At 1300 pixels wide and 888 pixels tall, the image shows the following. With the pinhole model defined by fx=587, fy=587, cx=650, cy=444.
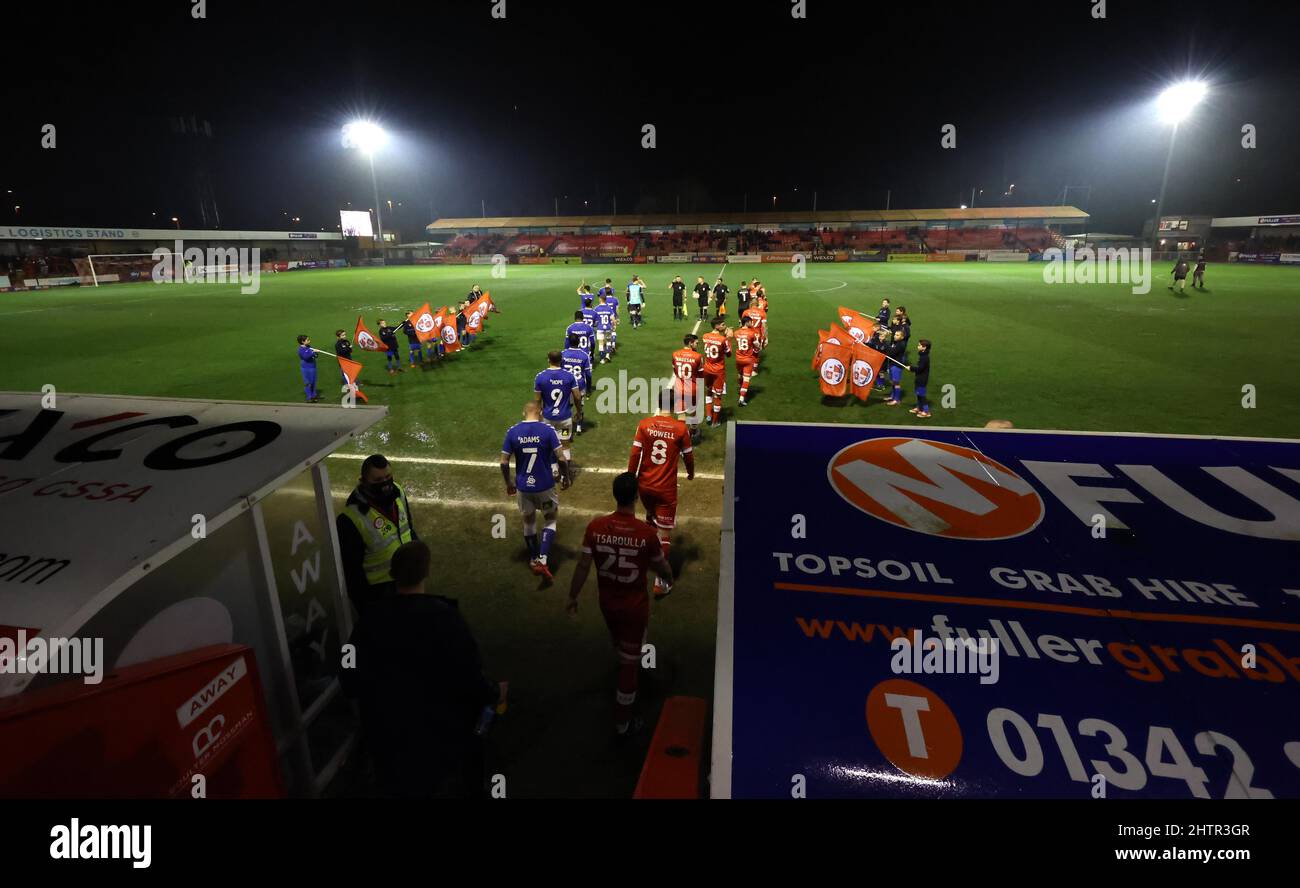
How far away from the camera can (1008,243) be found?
245ft

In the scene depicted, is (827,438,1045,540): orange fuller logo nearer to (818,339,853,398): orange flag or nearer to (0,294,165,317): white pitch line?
(818,339,853,398): orange flag

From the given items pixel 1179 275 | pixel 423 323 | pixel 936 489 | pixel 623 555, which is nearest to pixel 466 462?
pixel 623 555

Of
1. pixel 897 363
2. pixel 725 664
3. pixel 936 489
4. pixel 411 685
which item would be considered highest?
pixel 897 363

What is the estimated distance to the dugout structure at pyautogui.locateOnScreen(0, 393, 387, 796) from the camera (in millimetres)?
2586

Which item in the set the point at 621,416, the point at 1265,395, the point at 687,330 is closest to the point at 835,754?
the point at 621,416

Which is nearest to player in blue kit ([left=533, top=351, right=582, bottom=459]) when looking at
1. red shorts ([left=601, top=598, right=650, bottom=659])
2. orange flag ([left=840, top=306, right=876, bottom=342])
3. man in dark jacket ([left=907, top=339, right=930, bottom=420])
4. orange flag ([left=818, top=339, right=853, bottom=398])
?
red shorts ([left=601, top=598, right=650, bottom=659])

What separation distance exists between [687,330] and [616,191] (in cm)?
8216

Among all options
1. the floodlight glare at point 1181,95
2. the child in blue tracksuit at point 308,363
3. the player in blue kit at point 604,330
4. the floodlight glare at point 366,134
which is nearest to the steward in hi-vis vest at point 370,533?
the child in blue tracksuit at point 308,363

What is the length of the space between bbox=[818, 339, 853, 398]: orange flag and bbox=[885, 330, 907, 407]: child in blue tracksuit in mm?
1025

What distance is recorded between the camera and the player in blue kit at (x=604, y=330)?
57.7 feet

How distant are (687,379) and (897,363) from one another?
596 centimetres

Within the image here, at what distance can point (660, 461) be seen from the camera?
22.7 feet

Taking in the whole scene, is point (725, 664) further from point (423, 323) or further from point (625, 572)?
point (423, 323)

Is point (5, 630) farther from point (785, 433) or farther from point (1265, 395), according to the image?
point (1265, 395)
